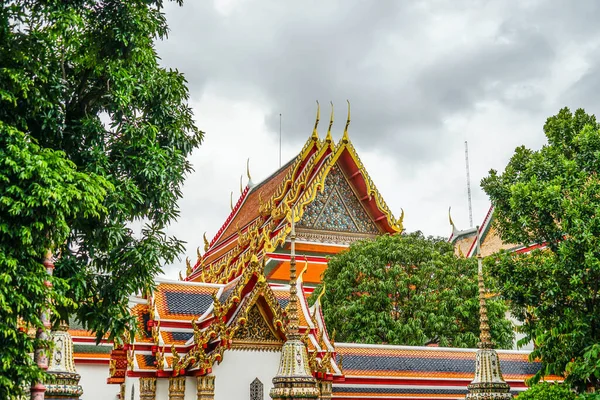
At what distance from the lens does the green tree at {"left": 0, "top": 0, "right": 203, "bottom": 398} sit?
24.2ft

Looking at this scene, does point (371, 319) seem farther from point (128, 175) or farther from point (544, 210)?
point (128, 175)

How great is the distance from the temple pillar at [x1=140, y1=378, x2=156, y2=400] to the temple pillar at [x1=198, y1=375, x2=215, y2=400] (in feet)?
2.16

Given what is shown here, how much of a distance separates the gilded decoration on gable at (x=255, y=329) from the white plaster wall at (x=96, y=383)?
541 cm

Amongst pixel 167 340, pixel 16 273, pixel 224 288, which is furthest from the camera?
pixel 224 288

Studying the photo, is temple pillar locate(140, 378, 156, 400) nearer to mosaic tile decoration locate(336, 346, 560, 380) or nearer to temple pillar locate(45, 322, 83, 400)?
temple pillar locate(45, 322, 83, 400)

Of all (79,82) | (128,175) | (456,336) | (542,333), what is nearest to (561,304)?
(542,333)

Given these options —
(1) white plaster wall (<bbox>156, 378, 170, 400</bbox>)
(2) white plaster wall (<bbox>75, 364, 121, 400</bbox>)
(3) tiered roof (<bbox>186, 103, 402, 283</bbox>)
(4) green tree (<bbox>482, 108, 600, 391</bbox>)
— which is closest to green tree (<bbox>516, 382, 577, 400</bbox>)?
(4) green tree (<bbox>482, 108, 600, 391</bbox>)

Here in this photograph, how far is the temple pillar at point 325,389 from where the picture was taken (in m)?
11.7

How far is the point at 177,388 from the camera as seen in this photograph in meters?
10.8

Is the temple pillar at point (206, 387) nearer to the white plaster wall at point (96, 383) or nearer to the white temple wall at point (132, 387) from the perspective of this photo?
the white temple wall at point (132, 387)

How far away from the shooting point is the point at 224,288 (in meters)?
12.4

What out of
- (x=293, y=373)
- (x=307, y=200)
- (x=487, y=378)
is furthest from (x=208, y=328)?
(x=307, y=200)

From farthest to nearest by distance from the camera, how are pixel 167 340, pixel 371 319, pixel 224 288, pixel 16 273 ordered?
1. pixel 371 319
2. pixel 224 288
3. pixel 167 340
4. pixel 16 273

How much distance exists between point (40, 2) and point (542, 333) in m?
7.67
